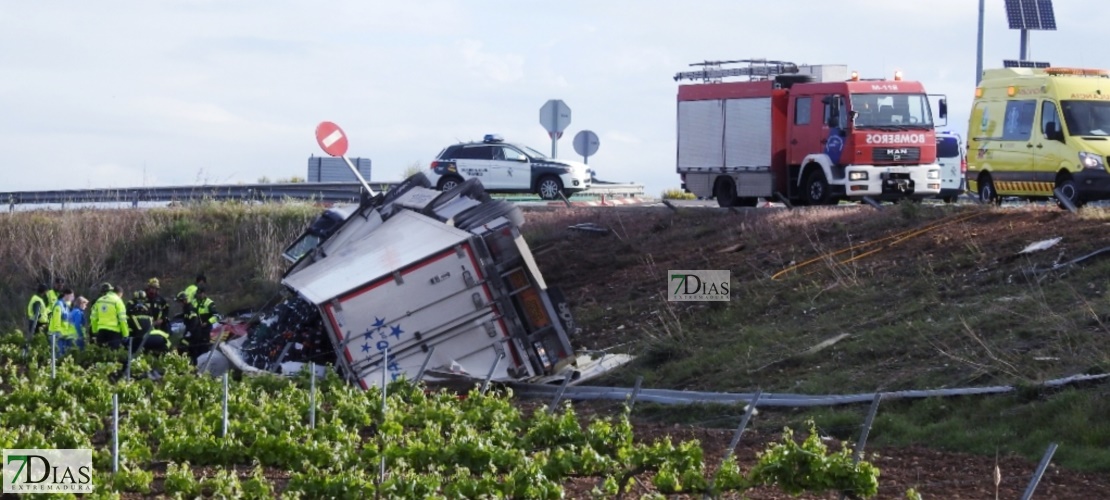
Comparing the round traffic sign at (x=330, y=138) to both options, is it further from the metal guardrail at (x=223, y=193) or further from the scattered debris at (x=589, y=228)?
the metal guardrail at (x=223, y=193)

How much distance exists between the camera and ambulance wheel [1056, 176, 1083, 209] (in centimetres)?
2309

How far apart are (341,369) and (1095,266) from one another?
8.65 metres

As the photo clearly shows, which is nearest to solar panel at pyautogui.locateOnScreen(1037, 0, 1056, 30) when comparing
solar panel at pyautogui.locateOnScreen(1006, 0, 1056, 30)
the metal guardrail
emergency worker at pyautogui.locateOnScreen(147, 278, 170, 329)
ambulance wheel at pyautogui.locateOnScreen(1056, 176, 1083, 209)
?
solar panel at pyautogui.locateOnScreen(1006, 0, 1056, 30)

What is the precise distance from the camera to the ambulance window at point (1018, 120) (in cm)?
2414

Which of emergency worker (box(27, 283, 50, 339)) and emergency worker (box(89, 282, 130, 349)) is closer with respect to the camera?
emergency worker (box(89, 282, 130, 349))

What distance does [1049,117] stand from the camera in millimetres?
23766

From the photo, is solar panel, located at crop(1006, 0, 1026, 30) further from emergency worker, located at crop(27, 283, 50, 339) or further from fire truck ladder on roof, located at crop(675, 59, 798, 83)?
emergency worker, located at crop(27, 283, 50, 339)

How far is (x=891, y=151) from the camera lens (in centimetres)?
2653

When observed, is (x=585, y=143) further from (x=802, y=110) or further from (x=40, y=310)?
(x=40, y=310)

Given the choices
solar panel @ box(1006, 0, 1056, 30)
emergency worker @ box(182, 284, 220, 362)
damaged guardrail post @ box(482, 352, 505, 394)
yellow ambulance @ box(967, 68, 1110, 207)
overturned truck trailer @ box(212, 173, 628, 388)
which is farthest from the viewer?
solar panel @ box(1006, 0, 1056, 30)

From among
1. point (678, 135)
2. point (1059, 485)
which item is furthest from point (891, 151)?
point (1059, 485)

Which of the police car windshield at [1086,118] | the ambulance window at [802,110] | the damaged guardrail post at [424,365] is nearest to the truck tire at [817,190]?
the ambulance window at [802,110]

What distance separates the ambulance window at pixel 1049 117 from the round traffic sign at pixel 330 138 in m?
10.2

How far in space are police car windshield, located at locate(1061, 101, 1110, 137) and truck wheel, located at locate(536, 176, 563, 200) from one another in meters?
12.8
